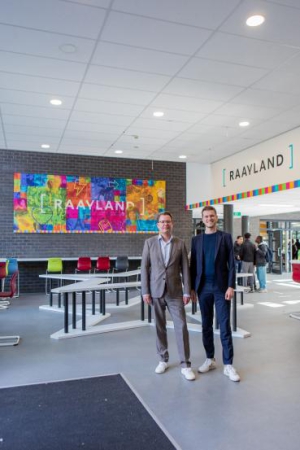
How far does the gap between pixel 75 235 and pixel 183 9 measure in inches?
263

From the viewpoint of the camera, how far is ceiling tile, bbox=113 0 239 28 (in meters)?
3.52

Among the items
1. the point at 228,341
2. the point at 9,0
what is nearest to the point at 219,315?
the point at 228,341

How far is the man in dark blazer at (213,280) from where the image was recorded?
140 inches

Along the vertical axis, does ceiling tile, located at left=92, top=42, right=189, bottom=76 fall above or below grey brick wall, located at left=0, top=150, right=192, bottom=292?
above

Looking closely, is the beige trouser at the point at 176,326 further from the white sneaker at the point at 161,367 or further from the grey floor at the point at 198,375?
the grey floor at the point at 198,375

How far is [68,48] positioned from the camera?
14.1 ft

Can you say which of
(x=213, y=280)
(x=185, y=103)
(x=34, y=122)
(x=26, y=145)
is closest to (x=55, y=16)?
(x=185, y=103)

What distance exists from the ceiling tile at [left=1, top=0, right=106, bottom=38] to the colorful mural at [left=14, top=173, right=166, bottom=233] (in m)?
5.67

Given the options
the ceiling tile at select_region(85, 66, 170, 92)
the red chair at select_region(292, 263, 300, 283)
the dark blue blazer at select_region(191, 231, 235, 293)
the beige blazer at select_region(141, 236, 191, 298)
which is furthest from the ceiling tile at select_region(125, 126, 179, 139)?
the dark blue blazer at select_region(191, 231, 235, 293)

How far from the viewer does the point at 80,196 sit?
31.4ft

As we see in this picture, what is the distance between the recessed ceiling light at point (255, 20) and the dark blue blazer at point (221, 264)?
211 centimetres

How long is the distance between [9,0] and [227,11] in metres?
1.99

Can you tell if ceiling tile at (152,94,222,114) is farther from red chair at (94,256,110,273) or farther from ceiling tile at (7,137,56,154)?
Answer: red chair at (94,256,110,273)

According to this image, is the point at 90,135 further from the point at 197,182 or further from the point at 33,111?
the point at 197,182
